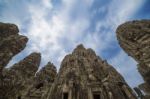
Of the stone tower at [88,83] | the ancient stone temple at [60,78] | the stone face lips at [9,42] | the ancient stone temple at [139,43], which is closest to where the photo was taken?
the ancient stone temple at [139,43]

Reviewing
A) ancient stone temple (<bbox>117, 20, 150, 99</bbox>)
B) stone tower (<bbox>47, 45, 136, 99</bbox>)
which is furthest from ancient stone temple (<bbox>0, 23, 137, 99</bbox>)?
ancient stone temple (<bbox>117, 20, 150, 99</bbox>)

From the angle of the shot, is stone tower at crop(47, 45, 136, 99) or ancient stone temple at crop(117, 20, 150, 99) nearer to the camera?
ancient stone temple at crop(117, 20, 150, 99)

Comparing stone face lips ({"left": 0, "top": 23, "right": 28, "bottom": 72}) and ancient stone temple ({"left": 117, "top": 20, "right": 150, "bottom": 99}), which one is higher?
stone face lips ({"left": 0, "top": 23, "right": 28, "bottom": 72})

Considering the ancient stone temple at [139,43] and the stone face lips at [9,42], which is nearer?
→ the ancient stone temple at [139,43]

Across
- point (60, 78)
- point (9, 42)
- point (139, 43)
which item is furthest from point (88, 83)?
point (9, 42)

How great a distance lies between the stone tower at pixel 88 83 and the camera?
32.1 m

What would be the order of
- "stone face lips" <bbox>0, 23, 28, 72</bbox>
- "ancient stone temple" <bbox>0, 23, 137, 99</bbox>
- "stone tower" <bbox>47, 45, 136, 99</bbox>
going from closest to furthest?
"stone tower" <bbox>47, 45, 136, 99</bbox>, "ancient stone temple" <bbox>0, 23, 137, 99</bbox>, "stone face lips" <bbox>0, 23, 28, 72</bbox>

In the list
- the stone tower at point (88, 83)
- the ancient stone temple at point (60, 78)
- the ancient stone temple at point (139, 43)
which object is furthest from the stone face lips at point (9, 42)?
the ancient stone temple at point (139, 43)

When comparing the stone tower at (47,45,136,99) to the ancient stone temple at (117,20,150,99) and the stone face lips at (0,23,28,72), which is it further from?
the stone face lips at (0,23,28,72)

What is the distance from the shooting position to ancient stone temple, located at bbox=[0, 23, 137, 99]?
33.1 m

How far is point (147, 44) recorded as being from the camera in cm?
2191

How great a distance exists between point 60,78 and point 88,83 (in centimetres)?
707

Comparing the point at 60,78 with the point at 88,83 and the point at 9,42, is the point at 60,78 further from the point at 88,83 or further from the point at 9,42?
the point at 9,42

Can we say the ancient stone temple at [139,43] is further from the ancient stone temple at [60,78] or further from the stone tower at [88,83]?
the ancient stone temple at [60,78]
